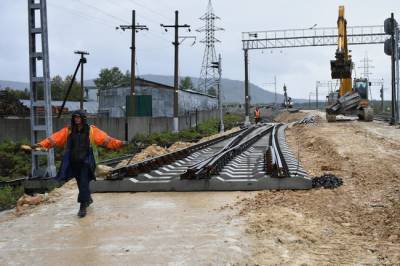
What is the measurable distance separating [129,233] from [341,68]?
31.1 metres

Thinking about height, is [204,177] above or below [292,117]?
below

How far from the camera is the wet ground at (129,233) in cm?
577

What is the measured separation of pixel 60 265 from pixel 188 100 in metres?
59.4

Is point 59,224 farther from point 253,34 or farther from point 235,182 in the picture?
point 253,34

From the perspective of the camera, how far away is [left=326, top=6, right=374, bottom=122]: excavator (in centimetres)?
3578

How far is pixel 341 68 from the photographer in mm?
35844

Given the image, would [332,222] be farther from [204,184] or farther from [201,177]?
[201,177]

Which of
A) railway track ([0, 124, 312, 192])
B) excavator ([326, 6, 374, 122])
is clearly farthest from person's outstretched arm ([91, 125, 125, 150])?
excavator ([326, 6, 374, 122])

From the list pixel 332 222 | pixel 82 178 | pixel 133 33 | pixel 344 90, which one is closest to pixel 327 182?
pixel 332 222

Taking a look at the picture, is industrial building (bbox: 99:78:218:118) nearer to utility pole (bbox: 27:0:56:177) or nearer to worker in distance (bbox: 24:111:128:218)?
utility pole (bbox: 27:0:56:177)

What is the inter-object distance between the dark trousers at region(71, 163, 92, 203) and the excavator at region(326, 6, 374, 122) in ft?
97.6

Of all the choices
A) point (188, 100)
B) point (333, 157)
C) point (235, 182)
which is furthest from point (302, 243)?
point (188, 100)

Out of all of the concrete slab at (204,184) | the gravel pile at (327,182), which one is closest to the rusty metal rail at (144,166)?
the concrete slab at (204,184)

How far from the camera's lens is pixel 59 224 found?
765 centimetres
